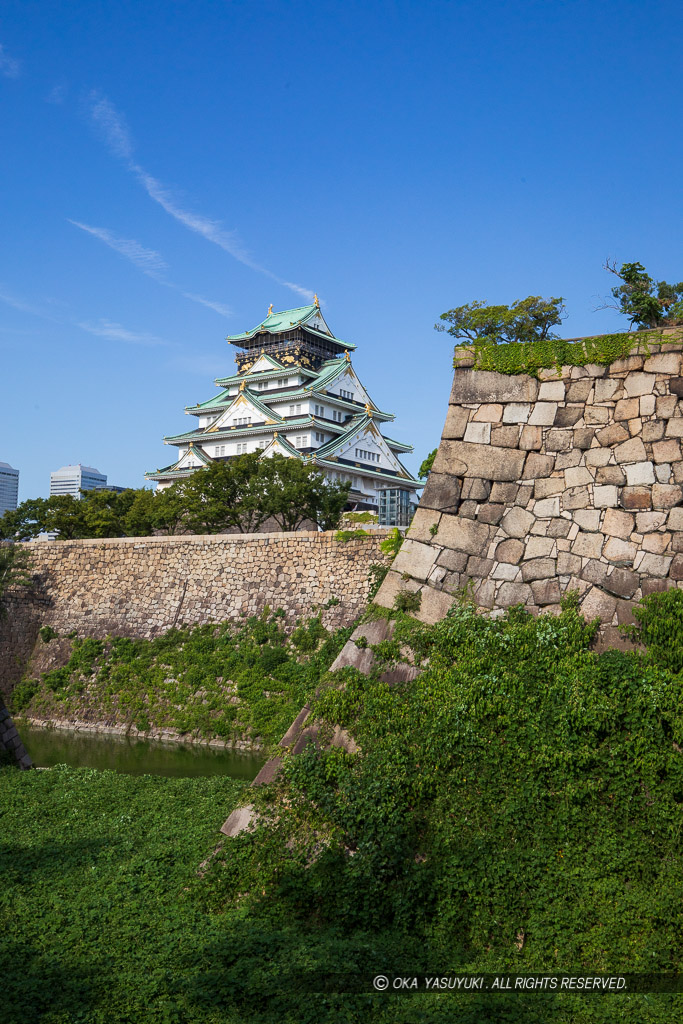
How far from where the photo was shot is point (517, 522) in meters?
6.55

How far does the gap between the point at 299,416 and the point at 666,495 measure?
29240mm

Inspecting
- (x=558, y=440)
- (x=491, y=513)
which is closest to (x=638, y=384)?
(x=558, y=440)

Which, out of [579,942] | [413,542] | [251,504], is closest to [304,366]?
[251,504]

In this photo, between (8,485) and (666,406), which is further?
(8,485)

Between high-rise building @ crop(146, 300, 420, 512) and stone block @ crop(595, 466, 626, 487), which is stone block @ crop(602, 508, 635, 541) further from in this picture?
high-rise building @ crop(146, 300, 420, 512)

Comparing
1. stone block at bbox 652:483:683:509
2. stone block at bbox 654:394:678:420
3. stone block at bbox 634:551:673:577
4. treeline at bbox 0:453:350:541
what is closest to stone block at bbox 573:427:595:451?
stone block at bbox 654:394:678:420

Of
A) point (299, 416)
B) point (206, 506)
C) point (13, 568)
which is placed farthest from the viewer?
point (299, 416)

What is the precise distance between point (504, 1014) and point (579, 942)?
3.21ft

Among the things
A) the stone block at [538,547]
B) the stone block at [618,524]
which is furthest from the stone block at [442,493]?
the stone block at [618,524]

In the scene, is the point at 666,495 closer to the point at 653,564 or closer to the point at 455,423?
the point at 653,564

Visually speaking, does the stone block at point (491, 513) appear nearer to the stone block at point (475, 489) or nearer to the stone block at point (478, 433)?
the stone block at point (475, 489)

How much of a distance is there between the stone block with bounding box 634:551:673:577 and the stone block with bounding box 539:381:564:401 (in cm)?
148

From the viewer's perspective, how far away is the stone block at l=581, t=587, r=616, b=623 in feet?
19.9

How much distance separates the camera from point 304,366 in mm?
37875
